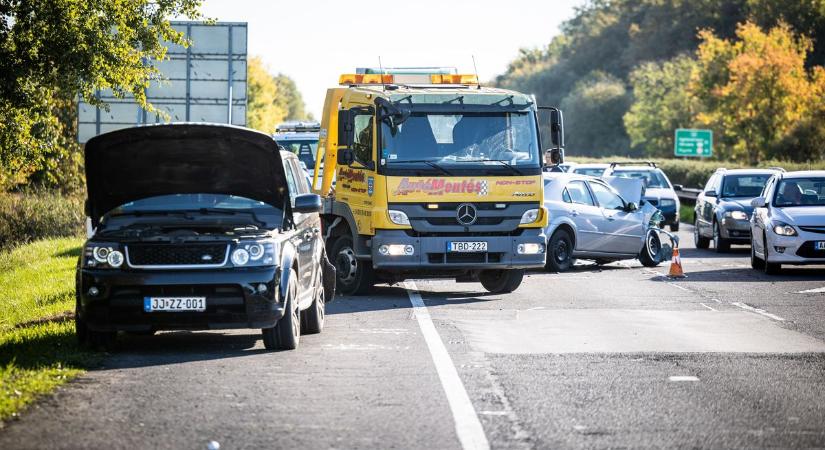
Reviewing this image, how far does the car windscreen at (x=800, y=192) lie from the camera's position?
77.7 ft

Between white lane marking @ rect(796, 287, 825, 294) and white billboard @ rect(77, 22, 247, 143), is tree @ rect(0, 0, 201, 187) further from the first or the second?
white lane marking @ rect(796, 287, 825, 294)

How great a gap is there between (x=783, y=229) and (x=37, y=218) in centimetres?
2370

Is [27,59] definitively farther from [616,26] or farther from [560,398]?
[616,26]

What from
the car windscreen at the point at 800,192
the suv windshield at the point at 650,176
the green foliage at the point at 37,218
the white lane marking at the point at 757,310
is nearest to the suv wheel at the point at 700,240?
the car windscreen at the point at 800,192

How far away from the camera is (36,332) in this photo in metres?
13.6

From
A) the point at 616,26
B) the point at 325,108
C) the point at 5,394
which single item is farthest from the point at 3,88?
the point at 616,26

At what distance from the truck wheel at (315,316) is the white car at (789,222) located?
35.2ft

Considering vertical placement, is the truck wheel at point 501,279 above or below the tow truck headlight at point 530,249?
below

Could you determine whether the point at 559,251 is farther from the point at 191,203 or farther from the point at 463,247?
the point at 191,203

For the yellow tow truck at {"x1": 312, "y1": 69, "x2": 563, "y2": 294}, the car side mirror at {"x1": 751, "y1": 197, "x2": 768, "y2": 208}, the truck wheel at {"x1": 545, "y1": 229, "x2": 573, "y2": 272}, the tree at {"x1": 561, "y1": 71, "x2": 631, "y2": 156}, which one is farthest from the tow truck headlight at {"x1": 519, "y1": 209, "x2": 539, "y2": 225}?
the tree at {"x1": 561, "y1": 71, "x2": 631, "y2": 156}

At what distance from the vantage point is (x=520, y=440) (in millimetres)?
8102

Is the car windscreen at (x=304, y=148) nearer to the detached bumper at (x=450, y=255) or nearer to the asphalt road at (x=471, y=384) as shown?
the detached bumper at (x=450, y=255)

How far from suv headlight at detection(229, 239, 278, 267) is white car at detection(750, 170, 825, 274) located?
12.6 m

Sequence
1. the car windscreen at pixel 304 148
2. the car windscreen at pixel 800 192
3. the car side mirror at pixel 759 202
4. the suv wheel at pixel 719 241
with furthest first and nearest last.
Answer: the suv wheel at pixel 719 241 < the car windscreen at pixel 304 148 < the car windscreen at pixel 800 192 < the car side mirror at pixel 759 202
